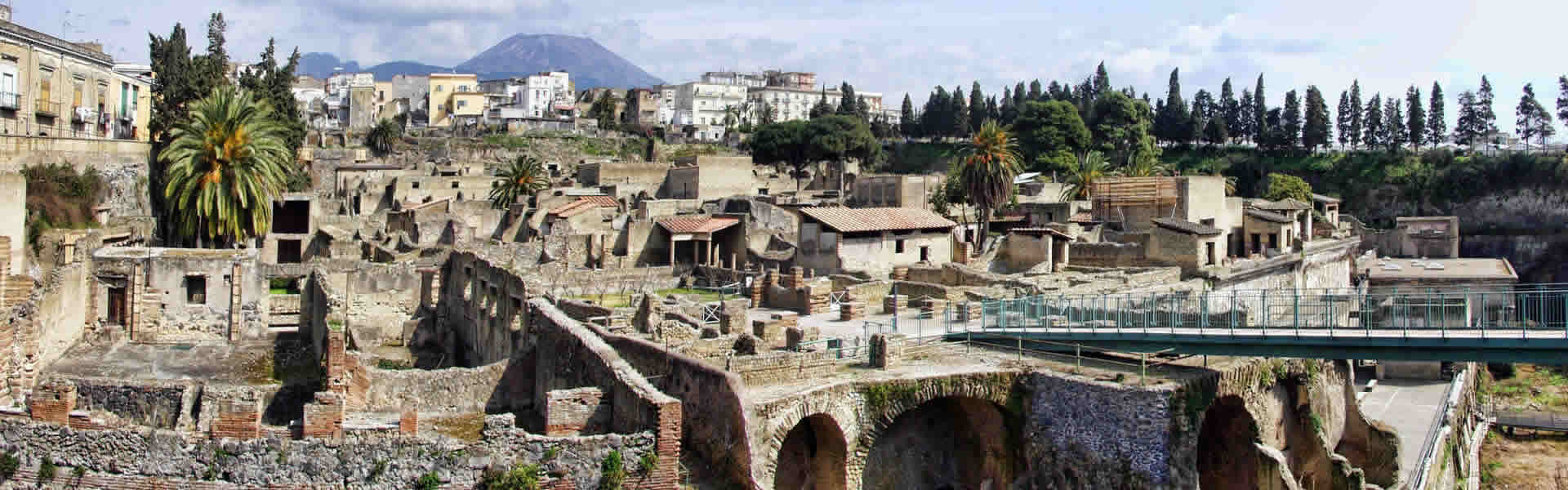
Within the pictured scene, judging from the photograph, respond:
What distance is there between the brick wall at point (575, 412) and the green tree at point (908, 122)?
108m

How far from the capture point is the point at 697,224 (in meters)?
47.0

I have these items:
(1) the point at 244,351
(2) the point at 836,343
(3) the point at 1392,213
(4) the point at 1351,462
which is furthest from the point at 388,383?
(3) the point at 1392,213

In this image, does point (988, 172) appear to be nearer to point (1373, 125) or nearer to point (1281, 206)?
point (1281, 206)

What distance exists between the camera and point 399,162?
78.1m

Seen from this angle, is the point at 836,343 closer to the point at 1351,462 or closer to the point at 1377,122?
the point at 1351,462

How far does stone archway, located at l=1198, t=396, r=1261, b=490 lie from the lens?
23.5 metres

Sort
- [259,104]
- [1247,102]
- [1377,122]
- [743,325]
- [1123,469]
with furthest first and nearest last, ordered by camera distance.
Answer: [1247,102] < [1377,122] < [259,104] < [743,325] < [1123,469]

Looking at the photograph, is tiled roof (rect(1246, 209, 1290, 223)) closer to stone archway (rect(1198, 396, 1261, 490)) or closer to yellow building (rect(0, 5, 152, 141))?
stone archway (rect(1198, 396, 1261, 490))

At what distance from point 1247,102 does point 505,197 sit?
251 ft

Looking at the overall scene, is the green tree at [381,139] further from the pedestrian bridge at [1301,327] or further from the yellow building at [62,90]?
the pedestrian bridge at [1301,327]

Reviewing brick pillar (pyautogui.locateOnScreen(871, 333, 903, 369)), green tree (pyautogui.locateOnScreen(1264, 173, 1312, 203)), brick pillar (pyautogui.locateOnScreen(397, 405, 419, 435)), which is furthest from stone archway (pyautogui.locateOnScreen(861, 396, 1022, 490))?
green tree (pyautogui.locateOnScreen(1264, 173, 1312, 203))

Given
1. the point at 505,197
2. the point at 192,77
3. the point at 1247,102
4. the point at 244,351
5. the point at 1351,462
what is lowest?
the point at 1351,462

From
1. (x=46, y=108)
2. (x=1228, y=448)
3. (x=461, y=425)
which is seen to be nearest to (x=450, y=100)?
(x=46, y=108)

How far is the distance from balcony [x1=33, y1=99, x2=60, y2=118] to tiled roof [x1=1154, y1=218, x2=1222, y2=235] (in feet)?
117
